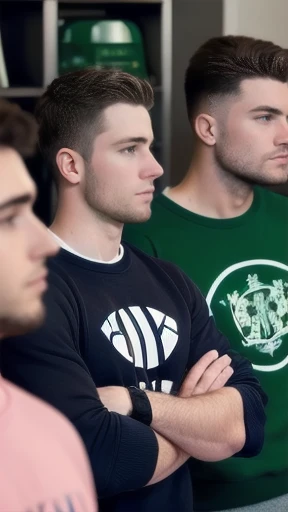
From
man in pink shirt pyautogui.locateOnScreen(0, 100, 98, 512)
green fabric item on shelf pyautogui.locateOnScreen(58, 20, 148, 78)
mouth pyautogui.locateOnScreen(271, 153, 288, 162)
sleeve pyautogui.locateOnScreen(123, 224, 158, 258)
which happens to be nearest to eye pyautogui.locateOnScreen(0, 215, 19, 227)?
man in pink shirt pyautogui.locateOnScreen(0, 100, 98, 512)

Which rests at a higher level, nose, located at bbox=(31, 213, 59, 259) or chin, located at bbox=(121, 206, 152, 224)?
nose, located at bbox=(31, 213, 59, 259)

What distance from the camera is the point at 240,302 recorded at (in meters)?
0.92

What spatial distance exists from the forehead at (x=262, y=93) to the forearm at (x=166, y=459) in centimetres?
45

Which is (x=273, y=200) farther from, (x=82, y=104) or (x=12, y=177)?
(x=12, y=177)

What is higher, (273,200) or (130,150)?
(130,150)

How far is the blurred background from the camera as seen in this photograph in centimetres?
132

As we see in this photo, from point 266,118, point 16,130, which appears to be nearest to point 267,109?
point 266,118

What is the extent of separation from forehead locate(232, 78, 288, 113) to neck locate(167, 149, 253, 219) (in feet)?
0.29

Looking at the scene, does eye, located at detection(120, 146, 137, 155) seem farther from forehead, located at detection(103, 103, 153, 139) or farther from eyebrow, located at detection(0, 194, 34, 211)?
eyebrow, located at detection(0, 194, 34, 211)

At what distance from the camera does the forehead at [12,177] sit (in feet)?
1.44

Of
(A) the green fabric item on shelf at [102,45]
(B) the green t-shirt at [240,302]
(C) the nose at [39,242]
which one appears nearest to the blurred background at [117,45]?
(A) the green fabric item on shelf at [102,45]

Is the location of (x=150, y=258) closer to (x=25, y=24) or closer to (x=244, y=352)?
(x=244, y=352)

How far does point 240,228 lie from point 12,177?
585 mm

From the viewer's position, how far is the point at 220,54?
104cm
